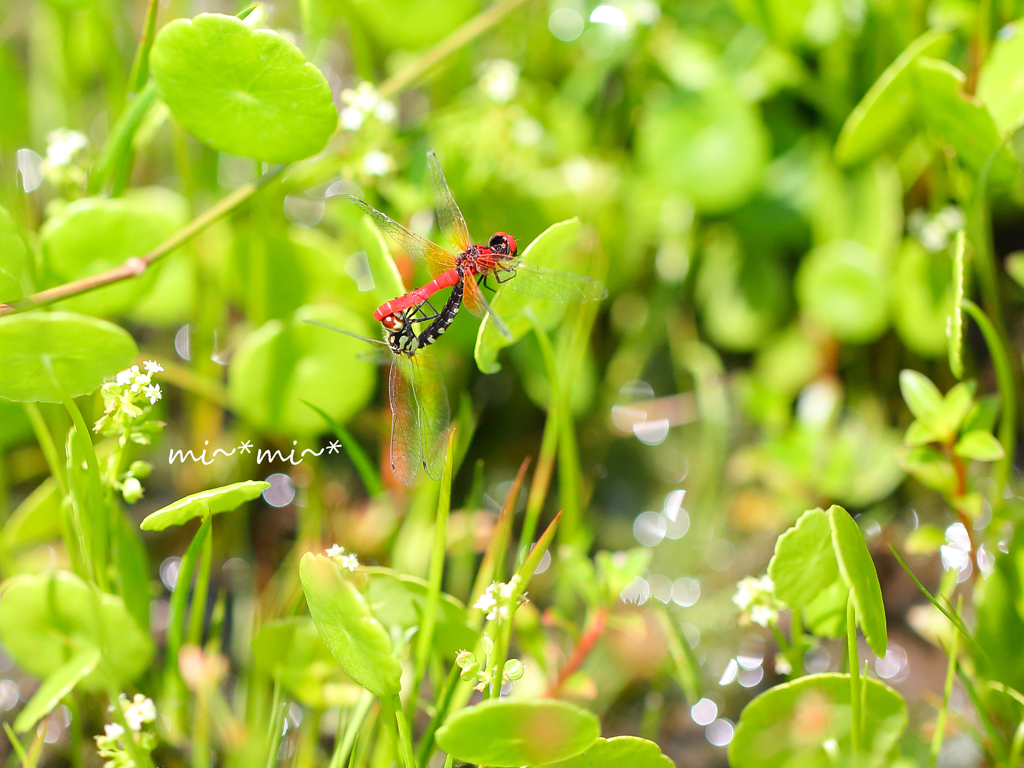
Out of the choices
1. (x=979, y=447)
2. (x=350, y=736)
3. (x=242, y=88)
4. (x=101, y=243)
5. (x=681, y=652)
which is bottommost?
(x=681, y=652)

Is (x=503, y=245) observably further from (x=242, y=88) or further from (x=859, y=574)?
(x=859, y=574)

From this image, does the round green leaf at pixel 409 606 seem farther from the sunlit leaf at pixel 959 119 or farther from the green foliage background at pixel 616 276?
the sunlit leaf at pixel 959 119

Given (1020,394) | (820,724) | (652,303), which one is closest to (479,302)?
(820,724)

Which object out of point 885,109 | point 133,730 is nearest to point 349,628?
point 133,730

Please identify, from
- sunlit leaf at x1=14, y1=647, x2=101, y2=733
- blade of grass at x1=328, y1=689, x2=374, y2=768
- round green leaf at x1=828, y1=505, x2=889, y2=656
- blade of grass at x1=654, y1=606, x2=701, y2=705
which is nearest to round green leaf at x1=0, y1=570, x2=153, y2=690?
sunlit leaf at x1=14, y1=647, x2=101, y2=733

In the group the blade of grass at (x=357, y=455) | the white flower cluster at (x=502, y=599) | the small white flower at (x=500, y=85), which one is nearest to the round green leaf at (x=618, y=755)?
the white flower cluster at (x=502, y=599)
